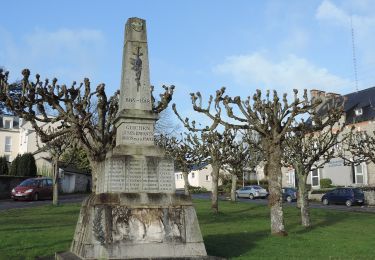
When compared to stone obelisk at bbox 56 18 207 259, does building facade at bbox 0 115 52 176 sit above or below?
above

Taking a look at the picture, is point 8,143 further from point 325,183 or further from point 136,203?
point 136,203

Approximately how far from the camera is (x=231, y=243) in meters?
11.7

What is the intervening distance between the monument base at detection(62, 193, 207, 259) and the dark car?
28.8 meters

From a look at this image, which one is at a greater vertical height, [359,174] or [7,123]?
[7,123]

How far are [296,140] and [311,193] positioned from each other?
77.0 feet

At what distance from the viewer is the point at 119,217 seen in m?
8.80

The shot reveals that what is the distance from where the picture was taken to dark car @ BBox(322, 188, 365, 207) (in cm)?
3453

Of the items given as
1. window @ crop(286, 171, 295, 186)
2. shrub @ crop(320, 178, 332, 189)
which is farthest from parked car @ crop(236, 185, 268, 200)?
shrub @ crop(320, 178, 332, 189)

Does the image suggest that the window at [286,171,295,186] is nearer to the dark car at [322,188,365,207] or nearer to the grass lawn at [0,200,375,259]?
the dark car at [322,188,365,207]

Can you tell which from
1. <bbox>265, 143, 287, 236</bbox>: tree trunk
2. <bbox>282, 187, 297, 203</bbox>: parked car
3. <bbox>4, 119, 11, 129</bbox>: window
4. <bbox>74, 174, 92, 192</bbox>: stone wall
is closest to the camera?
<bbox>265, 143, 287, 236</bbox>: tree trunk

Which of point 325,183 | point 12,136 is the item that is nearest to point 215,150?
point 325,183

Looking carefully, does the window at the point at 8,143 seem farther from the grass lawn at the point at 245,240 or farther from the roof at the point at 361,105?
the grass lawn at the point at 245,240

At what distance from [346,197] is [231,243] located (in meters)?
26.5

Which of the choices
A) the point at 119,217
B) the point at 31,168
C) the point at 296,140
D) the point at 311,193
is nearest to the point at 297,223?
the point at 296,140
